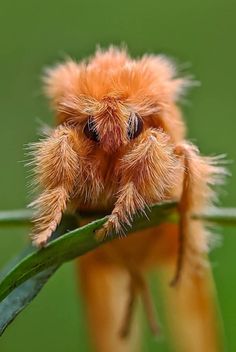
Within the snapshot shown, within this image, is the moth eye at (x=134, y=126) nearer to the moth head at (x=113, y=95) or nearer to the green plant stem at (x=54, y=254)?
the moth head at (x=113, y=95)

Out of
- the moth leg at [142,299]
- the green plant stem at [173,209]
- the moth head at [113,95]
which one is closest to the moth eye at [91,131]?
the moth head at [113,95]

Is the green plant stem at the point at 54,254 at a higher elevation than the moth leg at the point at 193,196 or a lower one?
lower

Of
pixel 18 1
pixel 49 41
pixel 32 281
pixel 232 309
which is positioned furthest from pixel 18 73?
pixel 32 281

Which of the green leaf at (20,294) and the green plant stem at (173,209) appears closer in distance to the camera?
the green leaf at (20,294)

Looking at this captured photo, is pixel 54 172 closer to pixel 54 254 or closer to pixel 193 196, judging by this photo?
pixel 54 254

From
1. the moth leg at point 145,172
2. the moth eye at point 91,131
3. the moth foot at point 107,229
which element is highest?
the moth eye at point 91,131

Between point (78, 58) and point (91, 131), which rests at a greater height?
point (78, 58)

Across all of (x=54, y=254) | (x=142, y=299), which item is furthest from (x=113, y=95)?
(x=142, y=299)

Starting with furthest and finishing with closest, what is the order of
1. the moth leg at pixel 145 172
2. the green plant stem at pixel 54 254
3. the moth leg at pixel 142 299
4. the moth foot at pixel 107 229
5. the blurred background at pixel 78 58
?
the blurred background at pixel 78 58, the moth leg at pixel 142 299, the moth leg at pixel 145 172, the moth foot at pixel 107 229, the green plant stem at pixel 54 254

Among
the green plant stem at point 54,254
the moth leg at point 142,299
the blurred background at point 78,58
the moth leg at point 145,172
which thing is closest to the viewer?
the green plant stem at point 54,254
